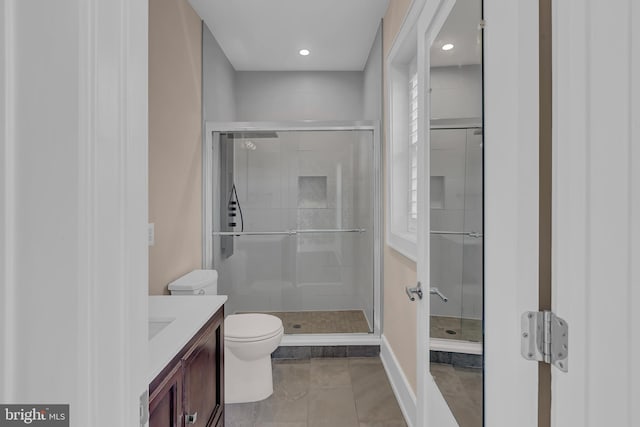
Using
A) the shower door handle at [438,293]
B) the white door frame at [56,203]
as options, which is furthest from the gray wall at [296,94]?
the white door frame at [56,203]

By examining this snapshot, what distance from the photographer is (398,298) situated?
7.36ft

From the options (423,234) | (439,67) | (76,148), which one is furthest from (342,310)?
(76,148)

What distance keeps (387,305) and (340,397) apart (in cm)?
73

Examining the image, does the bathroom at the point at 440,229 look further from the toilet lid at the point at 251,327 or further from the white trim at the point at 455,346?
the toilet lid at the point at 251,327

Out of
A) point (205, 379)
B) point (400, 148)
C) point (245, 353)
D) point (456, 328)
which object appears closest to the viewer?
point (456, 328)

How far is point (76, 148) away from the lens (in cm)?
45

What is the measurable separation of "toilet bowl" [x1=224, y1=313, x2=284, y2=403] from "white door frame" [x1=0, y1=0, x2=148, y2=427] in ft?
5.35

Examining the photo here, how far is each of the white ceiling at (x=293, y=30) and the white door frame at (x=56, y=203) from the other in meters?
2.36

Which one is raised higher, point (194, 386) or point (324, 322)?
point (194, 386)

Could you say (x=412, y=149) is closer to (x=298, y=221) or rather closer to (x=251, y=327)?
(x=298, y=221)
